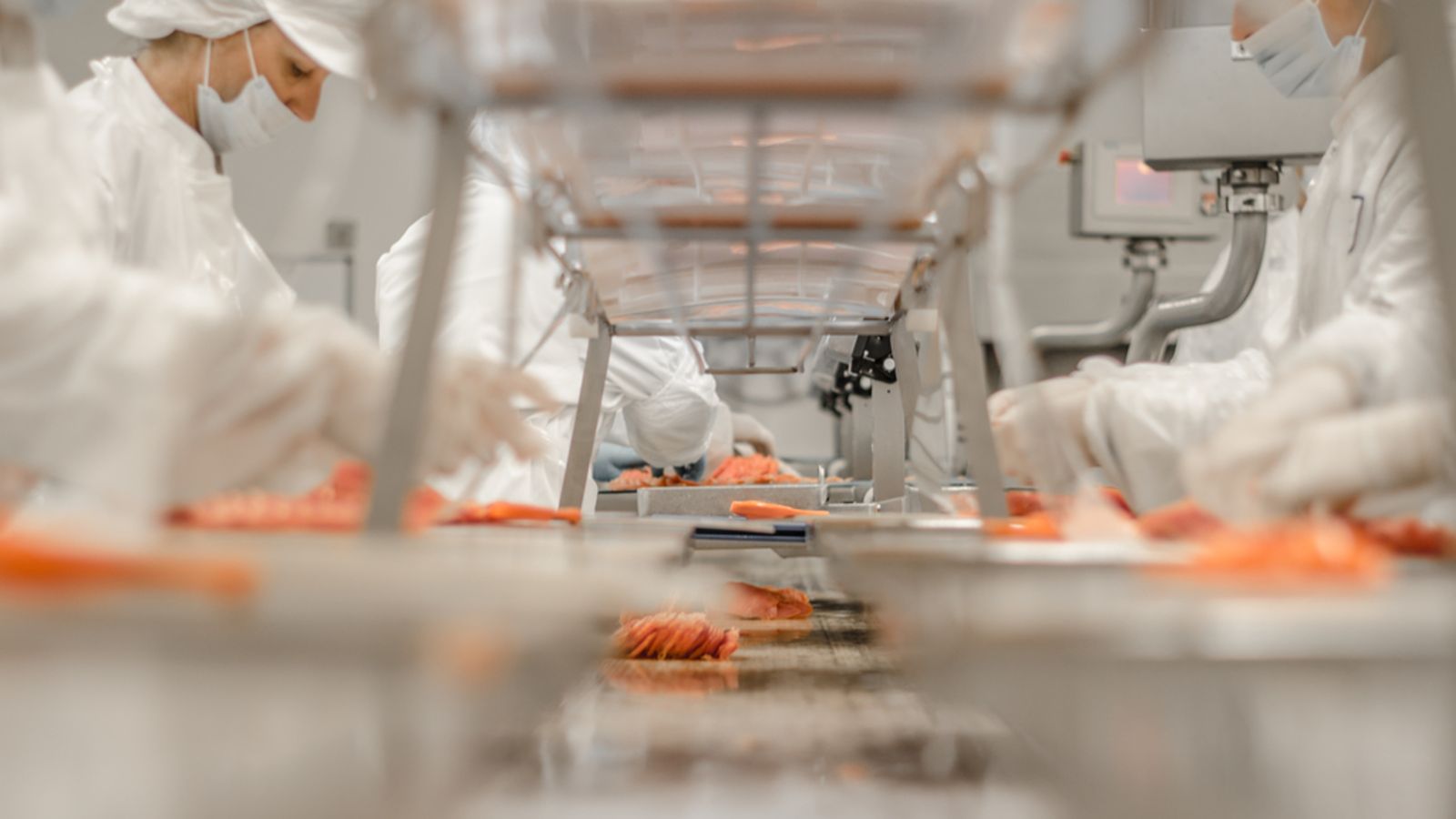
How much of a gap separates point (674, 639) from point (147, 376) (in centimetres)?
72

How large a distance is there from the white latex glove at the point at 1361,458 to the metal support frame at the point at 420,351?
0.67 metres

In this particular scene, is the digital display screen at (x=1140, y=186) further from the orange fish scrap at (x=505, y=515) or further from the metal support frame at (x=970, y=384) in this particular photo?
the orange fish scrap at (x=505, y=515)

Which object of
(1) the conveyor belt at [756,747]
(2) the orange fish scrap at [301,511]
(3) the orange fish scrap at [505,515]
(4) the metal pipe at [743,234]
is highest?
(4) the metal pipe at [743,234]

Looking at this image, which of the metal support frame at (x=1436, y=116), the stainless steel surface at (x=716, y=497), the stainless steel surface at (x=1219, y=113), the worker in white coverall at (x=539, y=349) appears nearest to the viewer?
the metal support frame at (x=1436, y=116)

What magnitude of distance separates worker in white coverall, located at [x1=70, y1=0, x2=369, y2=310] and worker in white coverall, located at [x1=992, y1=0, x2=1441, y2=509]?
3.77ft

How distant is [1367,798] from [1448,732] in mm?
59

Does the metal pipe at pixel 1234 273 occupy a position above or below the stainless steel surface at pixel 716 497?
above

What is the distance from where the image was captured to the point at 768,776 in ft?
2.81

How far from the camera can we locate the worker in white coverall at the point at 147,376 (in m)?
0.89

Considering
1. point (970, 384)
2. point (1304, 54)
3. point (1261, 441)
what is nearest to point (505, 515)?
point (970, 384)

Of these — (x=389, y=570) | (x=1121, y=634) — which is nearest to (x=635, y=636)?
(x=389, y=570)

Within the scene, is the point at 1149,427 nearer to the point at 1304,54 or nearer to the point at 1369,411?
the point at 1369,411

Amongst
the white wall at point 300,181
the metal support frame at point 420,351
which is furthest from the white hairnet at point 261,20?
the white wall at point 300,181

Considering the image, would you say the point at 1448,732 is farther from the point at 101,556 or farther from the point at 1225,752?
the point at 101,556
